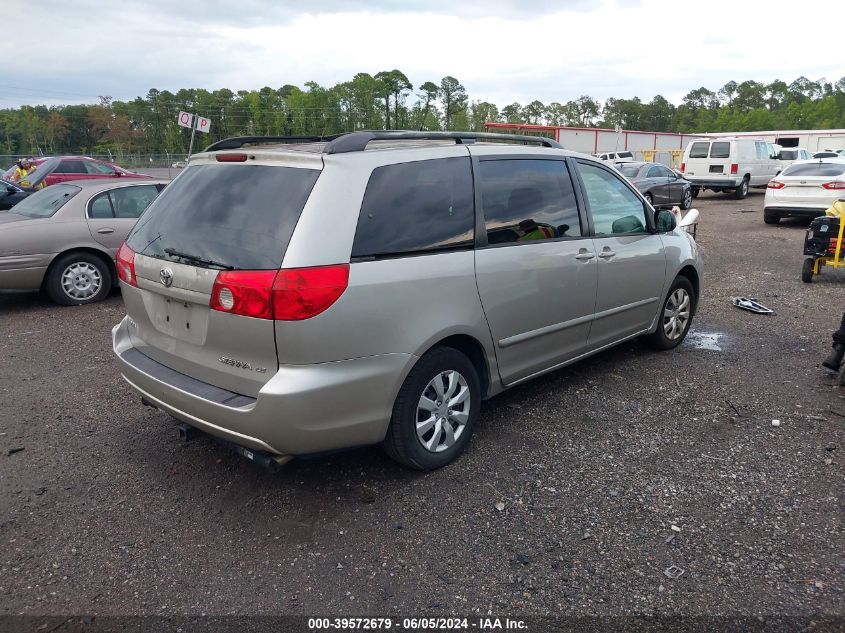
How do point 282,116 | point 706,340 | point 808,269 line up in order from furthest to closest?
1. point 282,116
2. point 808,269
3. point 706,340

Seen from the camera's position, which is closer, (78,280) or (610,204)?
(610,204)

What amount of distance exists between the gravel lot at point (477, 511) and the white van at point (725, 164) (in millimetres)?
19217

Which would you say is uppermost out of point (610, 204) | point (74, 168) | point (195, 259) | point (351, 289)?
point (74, 168)

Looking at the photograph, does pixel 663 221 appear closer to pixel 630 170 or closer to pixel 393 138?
pixel 393 138

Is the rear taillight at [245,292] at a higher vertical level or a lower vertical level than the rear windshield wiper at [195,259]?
lower

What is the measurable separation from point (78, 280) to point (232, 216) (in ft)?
18.3

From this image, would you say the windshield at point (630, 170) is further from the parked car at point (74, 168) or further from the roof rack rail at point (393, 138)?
the roof rack rail at point (393, 138)

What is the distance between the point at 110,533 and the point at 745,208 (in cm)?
2089

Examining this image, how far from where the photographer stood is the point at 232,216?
3.23m

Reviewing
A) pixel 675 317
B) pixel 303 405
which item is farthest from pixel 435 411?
pixel 675 317

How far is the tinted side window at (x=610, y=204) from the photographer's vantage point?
4.76 metres

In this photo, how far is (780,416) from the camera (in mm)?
4453

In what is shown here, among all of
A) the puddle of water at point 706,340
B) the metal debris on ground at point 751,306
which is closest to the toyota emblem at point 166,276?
the puddle of water at point 706,340

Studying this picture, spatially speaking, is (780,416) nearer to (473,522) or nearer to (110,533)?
(473,522)
